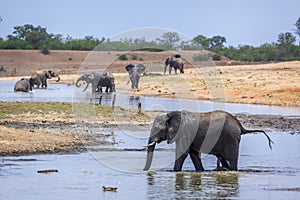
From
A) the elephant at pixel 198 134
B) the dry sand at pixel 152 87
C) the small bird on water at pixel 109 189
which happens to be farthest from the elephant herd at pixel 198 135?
the dry sand at pixel 152 87

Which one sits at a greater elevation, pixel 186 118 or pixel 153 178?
pixel 186 118

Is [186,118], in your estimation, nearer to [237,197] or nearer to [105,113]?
[237,197]

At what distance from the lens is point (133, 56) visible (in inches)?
2904

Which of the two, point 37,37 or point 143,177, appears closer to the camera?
point 143,177

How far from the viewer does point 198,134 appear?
47.7 feet

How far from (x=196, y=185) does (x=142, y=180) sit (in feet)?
3.54

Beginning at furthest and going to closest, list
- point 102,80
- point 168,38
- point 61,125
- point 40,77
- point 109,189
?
point 40,77
point 102,80
point 168,38
point 61,125
point 109,189

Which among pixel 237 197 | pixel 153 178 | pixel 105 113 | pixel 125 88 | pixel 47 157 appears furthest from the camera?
pixel 125 88

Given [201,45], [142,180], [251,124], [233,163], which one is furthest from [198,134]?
[201,45]

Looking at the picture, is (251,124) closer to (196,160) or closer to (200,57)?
(196,160)

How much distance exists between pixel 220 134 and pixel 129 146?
177 inches

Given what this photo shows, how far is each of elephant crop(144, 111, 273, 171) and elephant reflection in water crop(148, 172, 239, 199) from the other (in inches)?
14.4

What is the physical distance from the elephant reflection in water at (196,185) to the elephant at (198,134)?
37 cm

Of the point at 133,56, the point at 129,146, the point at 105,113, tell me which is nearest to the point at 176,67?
the point at 133,56
